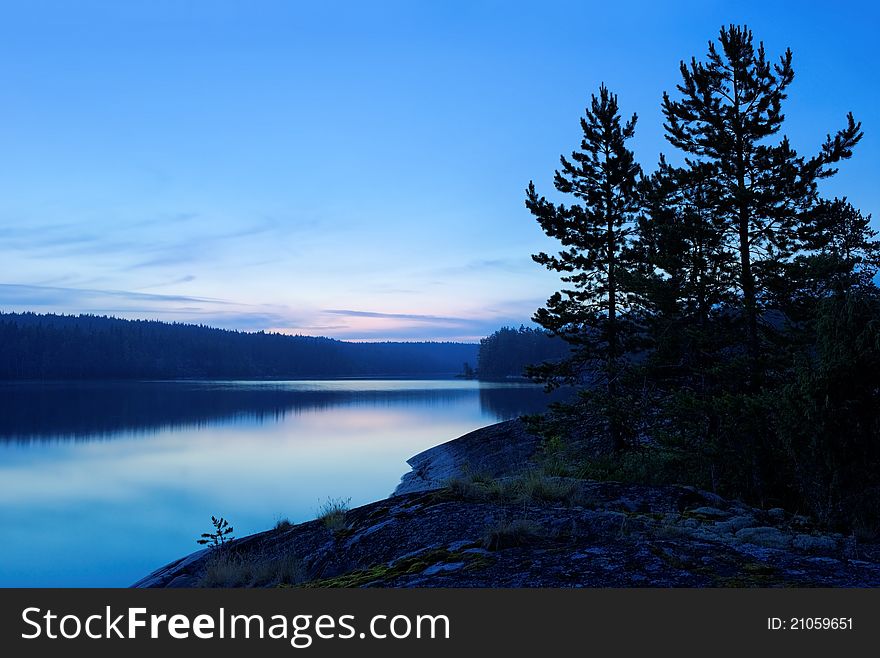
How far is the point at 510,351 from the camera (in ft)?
595

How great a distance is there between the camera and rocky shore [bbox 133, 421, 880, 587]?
628cm

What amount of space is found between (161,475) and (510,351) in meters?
154

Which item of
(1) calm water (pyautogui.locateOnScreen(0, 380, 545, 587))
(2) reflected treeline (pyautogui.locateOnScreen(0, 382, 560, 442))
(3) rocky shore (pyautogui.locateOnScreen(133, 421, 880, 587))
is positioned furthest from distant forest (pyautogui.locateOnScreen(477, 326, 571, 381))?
(3) rocky shore (pyautogui.locateOnScreen(133, 421, 880, 587))

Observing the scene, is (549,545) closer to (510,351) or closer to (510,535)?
(510,535)

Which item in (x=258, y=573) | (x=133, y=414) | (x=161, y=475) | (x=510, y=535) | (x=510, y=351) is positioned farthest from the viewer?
(x=510, y=351)

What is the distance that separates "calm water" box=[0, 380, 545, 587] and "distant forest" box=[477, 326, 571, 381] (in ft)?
354

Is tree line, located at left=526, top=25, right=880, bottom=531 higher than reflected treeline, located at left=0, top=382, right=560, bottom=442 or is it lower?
higher

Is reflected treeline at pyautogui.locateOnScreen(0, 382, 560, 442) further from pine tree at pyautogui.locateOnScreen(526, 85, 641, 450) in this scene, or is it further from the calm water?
pine tree at pyautogui.locateOnScreen(526, 85, 641, 450)

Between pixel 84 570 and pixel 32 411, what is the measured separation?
5619 centimetres

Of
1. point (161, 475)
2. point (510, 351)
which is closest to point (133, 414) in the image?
point (161, 475)

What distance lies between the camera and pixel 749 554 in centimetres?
694

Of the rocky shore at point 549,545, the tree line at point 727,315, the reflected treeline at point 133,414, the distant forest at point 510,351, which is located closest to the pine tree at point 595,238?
the tree line at point 727,315

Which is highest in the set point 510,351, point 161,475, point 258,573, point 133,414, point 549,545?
point 510,351

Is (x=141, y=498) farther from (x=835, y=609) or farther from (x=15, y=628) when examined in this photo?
A: (x=835, y=609)
